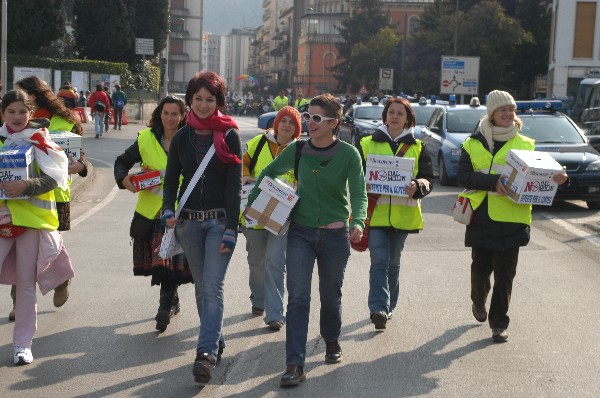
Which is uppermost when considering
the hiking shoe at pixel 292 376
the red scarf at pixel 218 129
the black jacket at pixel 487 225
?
the red scarf at pixel 218 129

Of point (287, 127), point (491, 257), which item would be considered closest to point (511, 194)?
point (491, 257)

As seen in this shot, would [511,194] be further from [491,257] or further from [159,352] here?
[159,352]

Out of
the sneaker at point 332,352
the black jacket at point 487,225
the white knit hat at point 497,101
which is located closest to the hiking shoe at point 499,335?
the black jacket at point 487,225

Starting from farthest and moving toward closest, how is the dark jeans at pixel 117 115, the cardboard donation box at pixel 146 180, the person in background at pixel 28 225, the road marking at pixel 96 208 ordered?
the dark jeans at pixel 117 115, the road marking at pixel 96 208, the cardboard donation box at pixel 146 180, the person in background at pixel 28 225

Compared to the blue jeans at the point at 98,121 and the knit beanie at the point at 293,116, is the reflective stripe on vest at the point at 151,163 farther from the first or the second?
the blue jeans at the point at 98,121

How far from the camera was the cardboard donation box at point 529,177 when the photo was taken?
7.44 metres

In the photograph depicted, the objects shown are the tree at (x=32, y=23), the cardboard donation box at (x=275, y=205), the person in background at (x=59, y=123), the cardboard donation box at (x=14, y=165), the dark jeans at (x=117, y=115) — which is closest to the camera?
the cardboard donation box at (x=275, y=205)

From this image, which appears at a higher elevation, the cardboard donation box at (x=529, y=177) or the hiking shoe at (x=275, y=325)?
the cardboard donation box at (x=529, y=177)

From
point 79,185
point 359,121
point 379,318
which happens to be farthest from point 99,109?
point 379,318

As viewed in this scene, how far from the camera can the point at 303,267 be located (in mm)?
6641

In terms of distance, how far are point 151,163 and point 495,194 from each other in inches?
101

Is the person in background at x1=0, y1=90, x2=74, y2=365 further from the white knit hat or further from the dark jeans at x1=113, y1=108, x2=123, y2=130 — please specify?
the dark jeans at x1=113, y1=108, x2=123, y2=130

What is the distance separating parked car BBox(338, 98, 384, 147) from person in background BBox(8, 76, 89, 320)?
64.4 feet

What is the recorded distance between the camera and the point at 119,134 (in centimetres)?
3997
